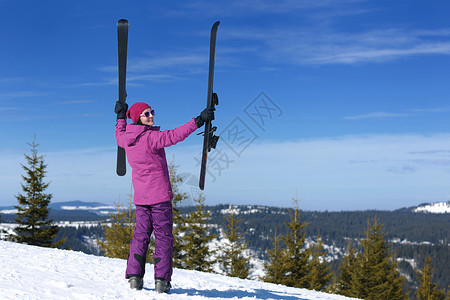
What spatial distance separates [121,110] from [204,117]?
1.57m

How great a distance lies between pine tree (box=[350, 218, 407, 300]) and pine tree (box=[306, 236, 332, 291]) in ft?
8.51

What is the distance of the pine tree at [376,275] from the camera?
1395 inches

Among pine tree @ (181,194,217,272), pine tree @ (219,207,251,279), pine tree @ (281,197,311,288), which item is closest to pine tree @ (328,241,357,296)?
pine tree @ (281,197,311,288)

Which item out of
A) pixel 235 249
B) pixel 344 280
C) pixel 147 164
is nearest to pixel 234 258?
pixel 235 249

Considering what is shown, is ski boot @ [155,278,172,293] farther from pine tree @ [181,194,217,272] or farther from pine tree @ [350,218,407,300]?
pine tree @ [350,218,407,300]

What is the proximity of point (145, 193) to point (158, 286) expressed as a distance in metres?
1.37

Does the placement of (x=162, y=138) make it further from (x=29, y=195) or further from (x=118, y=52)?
(x=29, y=195)

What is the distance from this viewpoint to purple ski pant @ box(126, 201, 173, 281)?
5.78m

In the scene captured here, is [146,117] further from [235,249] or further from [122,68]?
[235,249]

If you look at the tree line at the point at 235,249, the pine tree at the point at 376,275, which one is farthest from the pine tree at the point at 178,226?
the pine tree at the point at 376,275

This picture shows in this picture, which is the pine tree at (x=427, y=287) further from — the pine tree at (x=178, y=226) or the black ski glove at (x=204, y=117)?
the black ski glove at (x=204, y=117)

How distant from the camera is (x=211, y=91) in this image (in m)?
5.99

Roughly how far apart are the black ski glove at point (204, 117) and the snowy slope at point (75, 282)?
2.48 m

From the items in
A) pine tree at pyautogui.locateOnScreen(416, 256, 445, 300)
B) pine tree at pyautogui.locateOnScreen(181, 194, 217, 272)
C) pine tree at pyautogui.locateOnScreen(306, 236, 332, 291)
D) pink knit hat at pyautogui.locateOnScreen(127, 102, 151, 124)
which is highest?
pink knit hat at pyautogui.locateOnScreen(127, 102, 151, 124)
